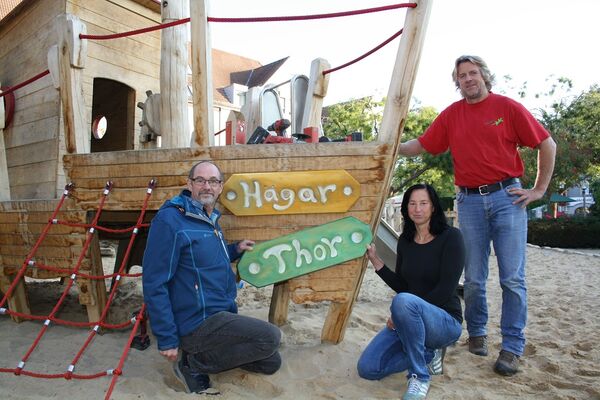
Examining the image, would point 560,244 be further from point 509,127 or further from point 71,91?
point 71,91

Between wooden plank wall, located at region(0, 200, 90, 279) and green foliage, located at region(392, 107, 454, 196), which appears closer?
wooden plank wall, located at region(0, 200, 90, 279)

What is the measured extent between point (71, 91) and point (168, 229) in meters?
1.41

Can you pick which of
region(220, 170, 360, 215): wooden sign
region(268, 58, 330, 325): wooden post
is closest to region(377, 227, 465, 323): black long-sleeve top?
region(220, 170, 360, 215): wooden sign

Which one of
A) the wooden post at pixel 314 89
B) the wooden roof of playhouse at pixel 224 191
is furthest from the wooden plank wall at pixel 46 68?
the wooden post at pixel 314 89

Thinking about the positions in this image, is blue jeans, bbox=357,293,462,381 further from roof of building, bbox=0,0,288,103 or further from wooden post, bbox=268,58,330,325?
roof of building, bbox=0,0,288,103

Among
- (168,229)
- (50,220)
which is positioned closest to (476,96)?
(168,229)

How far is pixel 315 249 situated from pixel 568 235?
12.2 m

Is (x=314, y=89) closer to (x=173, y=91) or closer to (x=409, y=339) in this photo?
(x=173, y=91)

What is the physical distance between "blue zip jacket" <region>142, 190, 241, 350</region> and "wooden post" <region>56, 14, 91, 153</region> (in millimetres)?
1120

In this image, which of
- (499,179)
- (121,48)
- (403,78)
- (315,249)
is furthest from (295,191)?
(121,48)

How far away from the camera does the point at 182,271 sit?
2.38 meters

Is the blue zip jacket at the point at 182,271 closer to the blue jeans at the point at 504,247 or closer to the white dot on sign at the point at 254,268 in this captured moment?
the white dot on sign at the point at 254,268

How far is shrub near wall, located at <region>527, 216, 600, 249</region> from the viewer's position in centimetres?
1253

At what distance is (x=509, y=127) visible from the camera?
279 cm
